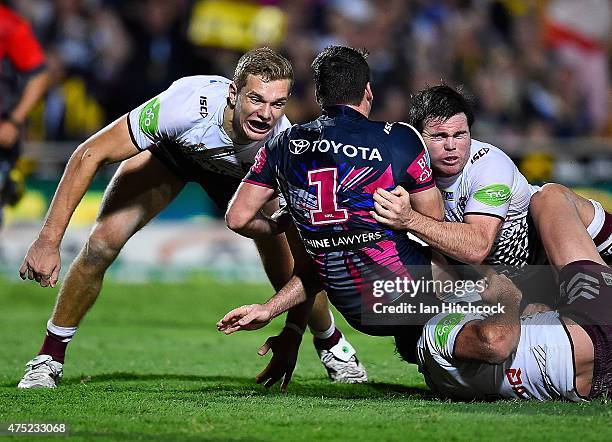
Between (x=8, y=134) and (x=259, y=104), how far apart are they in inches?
176

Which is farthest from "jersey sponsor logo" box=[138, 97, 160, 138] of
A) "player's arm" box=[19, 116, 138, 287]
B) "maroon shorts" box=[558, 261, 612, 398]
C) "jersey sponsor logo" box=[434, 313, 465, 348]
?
"maroon shorts" box=[558, 261, 612, 398]

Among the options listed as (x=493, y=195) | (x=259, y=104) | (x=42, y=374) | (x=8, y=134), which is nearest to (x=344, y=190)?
(x=493, y=195)

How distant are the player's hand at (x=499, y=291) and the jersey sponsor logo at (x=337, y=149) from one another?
950mm

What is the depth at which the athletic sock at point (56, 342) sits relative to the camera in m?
6.70

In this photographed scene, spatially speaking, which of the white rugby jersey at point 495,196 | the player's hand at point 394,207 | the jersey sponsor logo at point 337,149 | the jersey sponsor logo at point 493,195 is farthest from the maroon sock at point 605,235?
the jersey sponsor logo at point 337,149

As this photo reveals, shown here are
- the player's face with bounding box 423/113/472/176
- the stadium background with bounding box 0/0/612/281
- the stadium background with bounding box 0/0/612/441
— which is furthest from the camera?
the stadium background with bounding box 0/0/612/281

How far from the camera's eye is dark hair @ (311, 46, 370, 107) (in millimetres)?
5571

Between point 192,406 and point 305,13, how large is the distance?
10583 mm

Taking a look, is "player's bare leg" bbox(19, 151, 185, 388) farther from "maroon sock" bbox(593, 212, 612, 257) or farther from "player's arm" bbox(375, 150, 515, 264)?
"maroon sock" bbox(593, 212, 612, 257)

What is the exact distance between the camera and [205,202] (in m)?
13.1

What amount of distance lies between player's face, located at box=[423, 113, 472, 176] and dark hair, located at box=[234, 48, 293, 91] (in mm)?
881

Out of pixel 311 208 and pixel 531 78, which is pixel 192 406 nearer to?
pixel 311 208

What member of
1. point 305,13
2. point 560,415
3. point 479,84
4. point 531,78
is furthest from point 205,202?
point 560,415

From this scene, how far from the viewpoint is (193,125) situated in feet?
21.3
